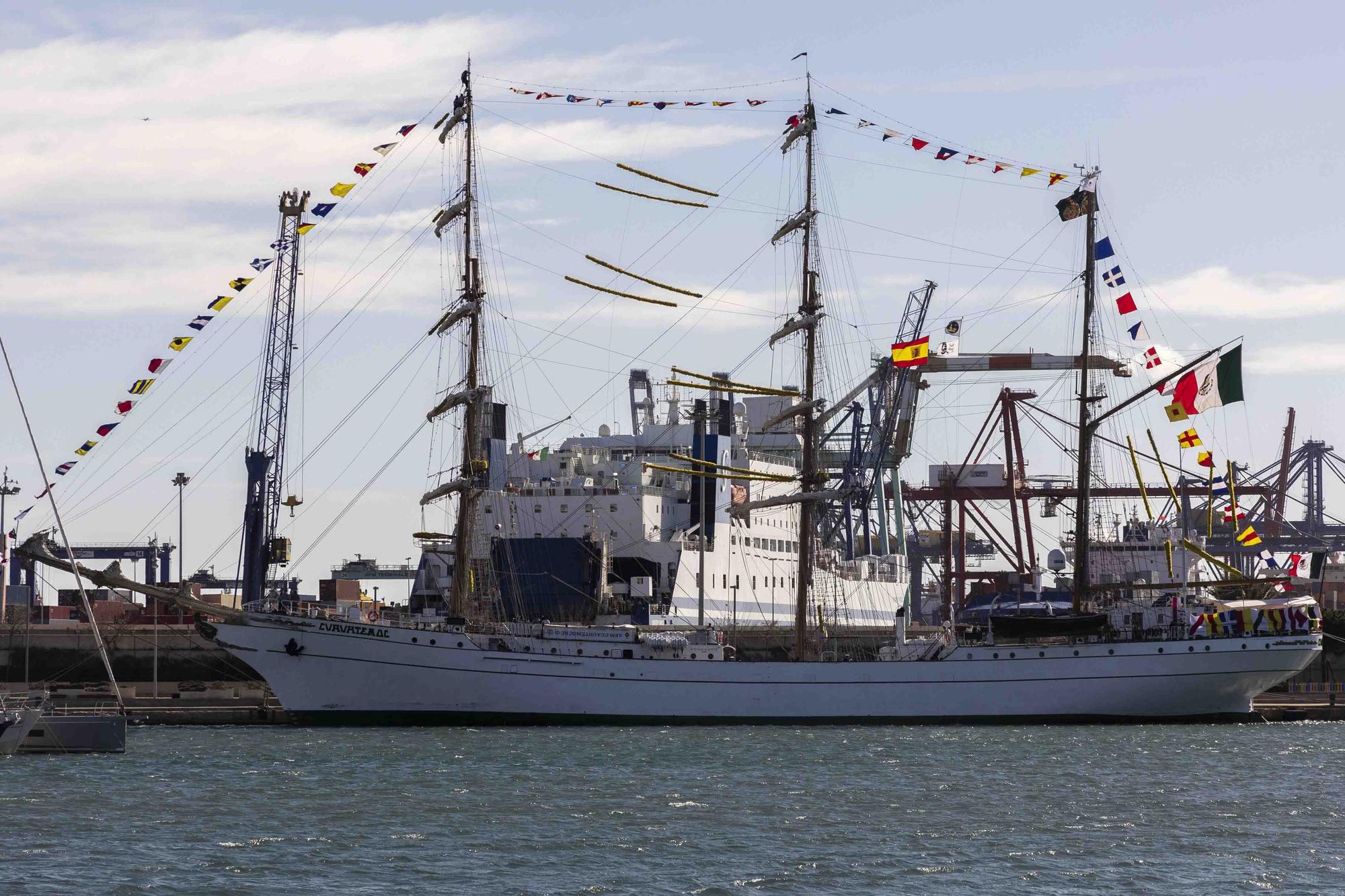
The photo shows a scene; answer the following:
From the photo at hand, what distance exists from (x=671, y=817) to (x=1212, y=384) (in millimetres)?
31655

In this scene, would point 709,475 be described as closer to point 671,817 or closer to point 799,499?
point 799,499

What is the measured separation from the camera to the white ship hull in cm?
5125

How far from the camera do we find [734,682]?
53438mm

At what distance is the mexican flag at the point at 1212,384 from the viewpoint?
5694 cm

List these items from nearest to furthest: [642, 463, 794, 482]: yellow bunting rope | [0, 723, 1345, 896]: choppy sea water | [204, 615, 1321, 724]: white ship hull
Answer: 1. [0, 723, 1345, 896]: choppy sea water
2. [204, 615, 1321, 724]: white ship hull
3. [642, 463, 794, 482]: yellow bunting rope

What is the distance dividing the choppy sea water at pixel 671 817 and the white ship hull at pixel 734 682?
12.4 ft

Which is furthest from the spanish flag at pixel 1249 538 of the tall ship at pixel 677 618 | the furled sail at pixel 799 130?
the furled sail at pixel 799 130

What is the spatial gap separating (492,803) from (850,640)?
30.7 meters

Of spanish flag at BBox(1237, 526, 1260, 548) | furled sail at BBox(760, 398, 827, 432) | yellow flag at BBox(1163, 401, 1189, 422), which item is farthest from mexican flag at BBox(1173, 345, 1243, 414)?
Answer: furled sail at BBox(760, 398, 827, 432)

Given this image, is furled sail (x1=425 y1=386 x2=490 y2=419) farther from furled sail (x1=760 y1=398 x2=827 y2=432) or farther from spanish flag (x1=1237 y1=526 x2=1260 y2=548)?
spanish flag (x1=1237 y1=526 x2=1260 y2=548)

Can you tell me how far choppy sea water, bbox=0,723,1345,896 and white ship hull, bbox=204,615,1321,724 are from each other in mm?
3770

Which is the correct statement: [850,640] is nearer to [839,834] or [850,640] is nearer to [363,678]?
[363,678]

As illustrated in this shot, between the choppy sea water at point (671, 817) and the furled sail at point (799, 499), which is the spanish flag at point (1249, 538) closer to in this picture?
the furled sail at point (799, 499)

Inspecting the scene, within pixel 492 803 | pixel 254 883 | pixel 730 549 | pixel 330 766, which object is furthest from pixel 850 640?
pixel 254 883
